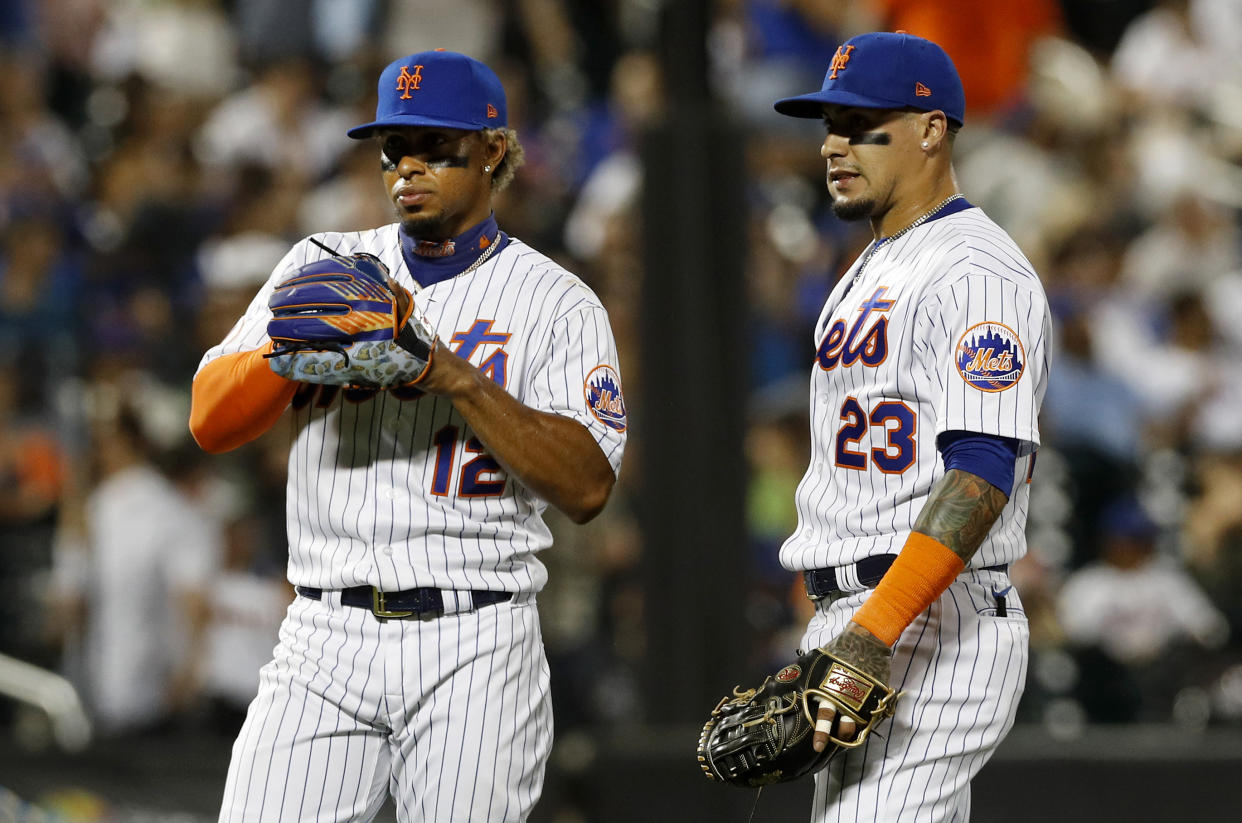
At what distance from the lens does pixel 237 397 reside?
9.54 ft

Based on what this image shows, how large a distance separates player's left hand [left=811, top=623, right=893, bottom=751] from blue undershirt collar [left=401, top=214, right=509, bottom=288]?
1070 mm

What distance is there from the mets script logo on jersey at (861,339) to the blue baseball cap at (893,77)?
0.36 m

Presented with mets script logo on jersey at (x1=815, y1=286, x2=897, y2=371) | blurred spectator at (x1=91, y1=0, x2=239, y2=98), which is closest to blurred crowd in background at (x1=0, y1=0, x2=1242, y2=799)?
blurred spectator at (x1=91, y1=0, x2=239, y2=98)

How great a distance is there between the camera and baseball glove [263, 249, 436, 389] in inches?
105

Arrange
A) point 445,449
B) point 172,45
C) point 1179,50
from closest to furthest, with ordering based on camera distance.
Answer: point 445,449 < point 1179,50 < point 172,45

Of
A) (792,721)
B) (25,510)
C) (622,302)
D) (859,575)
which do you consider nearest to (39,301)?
(25,510)

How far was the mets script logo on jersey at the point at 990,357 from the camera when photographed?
2709 mm

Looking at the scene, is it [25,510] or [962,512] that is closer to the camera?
[962,512]

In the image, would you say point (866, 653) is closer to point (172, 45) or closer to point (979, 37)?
point (979, 37)

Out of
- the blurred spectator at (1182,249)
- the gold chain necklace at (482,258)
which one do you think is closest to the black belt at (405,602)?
the gold chain necklace at (482,258)

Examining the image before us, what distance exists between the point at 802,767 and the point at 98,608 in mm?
4257

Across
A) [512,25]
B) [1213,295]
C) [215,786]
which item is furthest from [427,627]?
[512,25]

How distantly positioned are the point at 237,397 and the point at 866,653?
48.4 inches

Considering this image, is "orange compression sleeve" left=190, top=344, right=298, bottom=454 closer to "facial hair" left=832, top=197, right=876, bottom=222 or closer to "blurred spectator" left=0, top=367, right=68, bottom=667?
"facial hair" left=832, top=197, right=876, bottom=222
